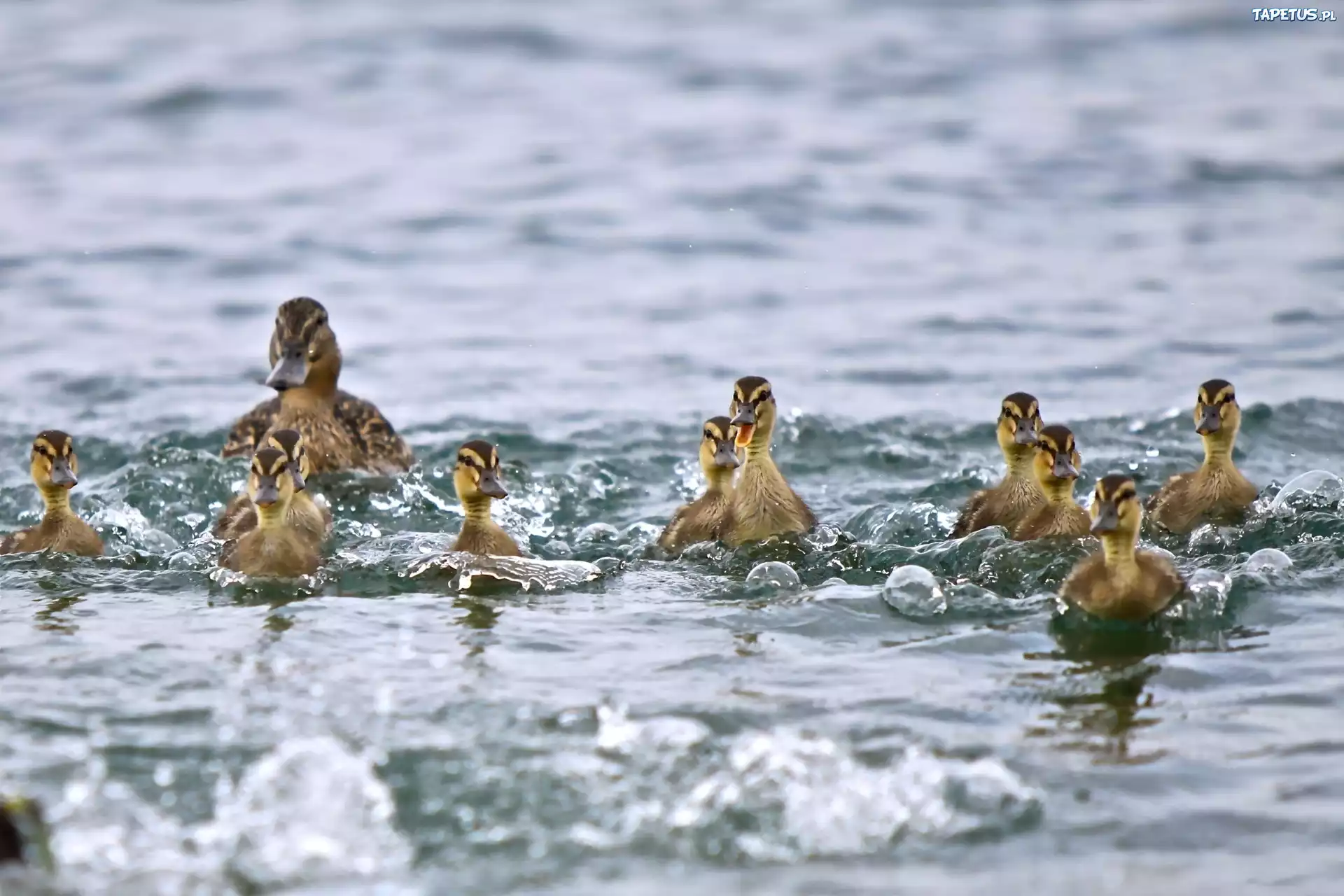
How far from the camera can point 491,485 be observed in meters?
8.37

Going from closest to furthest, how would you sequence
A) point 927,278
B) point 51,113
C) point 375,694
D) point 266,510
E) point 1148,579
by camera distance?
point 375,694
point 1148,579
point 266,510
point 927,278
point 51,113

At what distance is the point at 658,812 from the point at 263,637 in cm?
225

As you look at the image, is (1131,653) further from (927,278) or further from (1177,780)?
(927,278)

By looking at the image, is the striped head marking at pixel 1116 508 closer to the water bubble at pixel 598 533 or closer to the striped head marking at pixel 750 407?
the striped head marking at pixel 750 407

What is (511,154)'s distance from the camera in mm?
18797

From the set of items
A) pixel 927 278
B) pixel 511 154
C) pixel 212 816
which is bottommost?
pixel 212 816

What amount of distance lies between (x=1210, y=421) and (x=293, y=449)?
4.13 meters

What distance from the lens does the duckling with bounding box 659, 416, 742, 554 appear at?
878cm

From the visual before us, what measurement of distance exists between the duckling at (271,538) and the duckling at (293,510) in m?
0.18

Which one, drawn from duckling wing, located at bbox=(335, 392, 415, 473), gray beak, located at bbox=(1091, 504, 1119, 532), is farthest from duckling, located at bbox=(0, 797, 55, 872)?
duckling wing, located at bbox=(335, 392, 415, 473)

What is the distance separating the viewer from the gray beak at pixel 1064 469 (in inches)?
327

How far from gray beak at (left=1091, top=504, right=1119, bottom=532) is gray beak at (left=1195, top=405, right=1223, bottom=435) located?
60.7 inches

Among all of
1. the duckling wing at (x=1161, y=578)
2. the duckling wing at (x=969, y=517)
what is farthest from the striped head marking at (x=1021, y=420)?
the duckling wing at (x=1161, y=578)

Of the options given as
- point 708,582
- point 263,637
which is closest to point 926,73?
point 708,582
